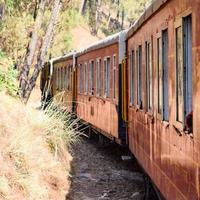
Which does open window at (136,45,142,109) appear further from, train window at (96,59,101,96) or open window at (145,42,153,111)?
train window at (96,59,101,96)

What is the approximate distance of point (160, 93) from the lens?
742cm

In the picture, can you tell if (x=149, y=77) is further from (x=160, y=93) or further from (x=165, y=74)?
(x=165, y=74)

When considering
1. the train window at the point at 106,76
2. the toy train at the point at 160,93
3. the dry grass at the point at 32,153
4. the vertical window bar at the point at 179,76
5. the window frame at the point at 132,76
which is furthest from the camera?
the train window at the point at 106,76

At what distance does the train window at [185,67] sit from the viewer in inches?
223

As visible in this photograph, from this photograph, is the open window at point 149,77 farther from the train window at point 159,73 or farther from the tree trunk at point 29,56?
the tree trunk at point 29,56

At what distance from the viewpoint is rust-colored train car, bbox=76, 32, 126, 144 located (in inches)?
536

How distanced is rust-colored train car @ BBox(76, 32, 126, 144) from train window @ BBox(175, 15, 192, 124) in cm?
725

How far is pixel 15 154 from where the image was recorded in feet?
30.9

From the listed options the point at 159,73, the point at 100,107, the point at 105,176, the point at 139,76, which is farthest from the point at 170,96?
the point at 100,107

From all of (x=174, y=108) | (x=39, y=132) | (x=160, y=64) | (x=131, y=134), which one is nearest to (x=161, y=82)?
(x=160, y=64)

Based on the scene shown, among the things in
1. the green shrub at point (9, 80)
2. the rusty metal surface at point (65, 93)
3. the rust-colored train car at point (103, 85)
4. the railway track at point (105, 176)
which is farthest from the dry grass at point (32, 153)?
the rusty metal surface at point (65, 93)

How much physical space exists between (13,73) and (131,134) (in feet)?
12.5

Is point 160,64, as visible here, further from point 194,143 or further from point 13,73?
point 13,73

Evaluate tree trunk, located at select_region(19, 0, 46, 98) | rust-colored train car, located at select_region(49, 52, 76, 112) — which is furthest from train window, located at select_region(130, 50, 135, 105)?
rust-colored train car, located at select_region(49, 52, 76, 112)
